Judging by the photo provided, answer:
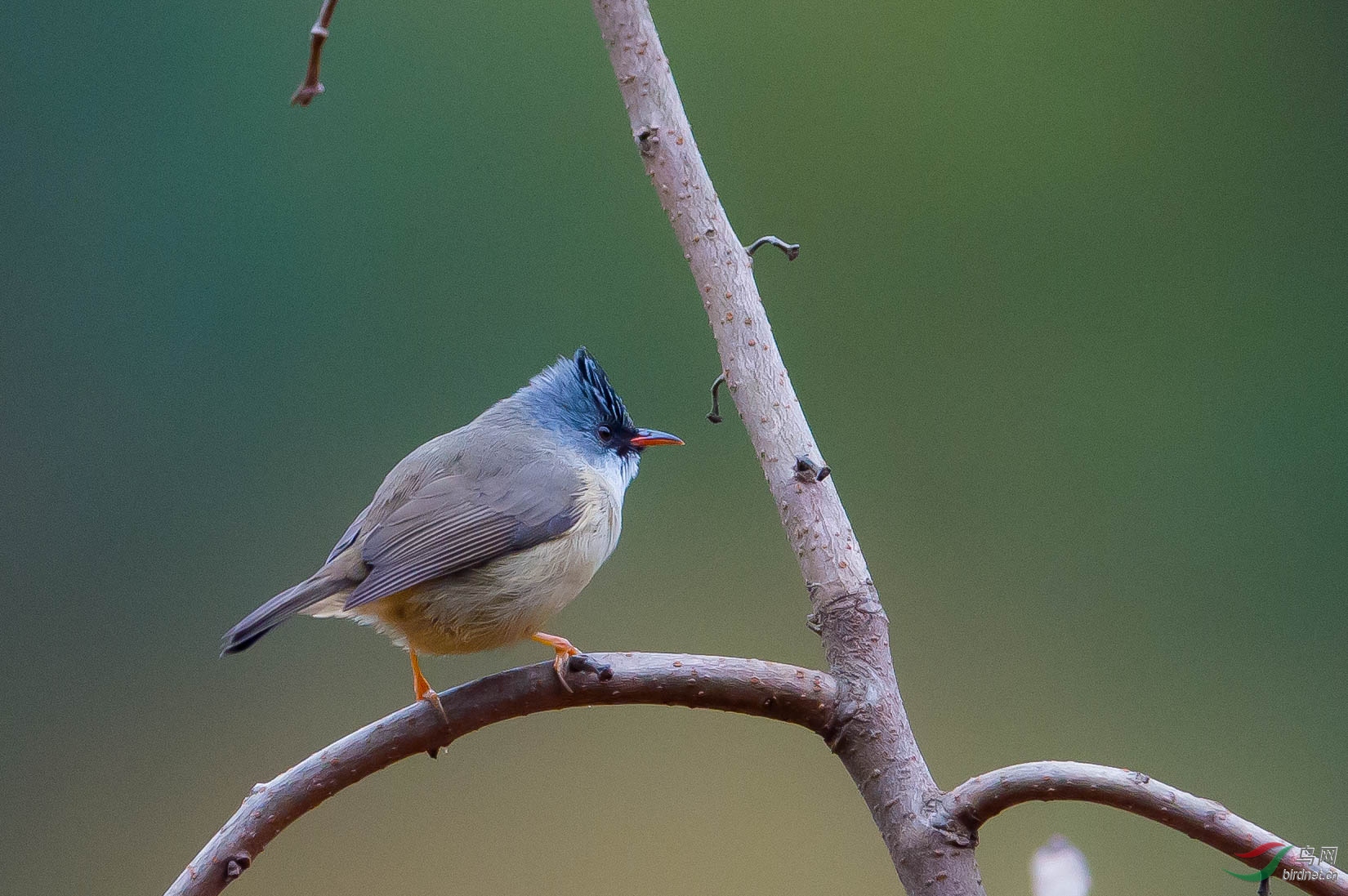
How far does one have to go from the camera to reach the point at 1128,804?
129cm

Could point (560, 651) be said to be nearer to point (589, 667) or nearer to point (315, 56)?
point (589, 667)

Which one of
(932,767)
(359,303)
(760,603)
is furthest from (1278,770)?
(359,303)

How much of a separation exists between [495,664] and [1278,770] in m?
2.12

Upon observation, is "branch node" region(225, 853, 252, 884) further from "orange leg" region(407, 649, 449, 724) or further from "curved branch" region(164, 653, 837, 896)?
"orange leg" region(407, 649, 449, 724)

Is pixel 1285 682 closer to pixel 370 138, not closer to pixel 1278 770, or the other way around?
pixel 1278 770

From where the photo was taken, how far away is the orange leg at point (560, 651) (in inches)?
56.6

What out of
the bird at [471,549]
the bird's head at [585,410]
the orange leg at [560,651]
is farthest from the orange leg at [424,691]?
the bird's head at [585,410]

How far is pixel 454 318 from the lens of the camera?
3.12 m

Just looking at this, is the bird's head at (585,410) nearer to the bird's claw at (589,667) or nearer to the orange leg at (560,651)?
the orange leg at (560,651)

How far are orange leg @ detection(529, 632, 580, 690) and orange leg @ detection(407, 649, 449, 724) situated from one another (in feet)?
0.51

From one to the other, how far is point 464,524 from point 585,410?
0.42 meters

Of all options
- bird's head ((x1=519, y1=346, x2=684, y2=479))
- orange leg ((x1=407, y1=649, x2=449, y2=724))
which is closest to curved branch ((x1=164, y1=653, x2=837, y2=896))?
orange leg ((x1=407, y1=649, x2=449, y2=724))

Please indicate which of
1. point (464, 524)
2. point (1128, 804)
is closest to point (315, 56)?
point (464, 524)

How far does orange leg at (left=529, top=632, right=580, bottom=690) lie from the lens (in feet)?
4.72
